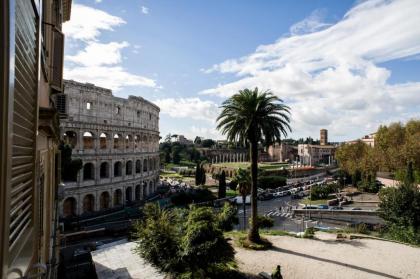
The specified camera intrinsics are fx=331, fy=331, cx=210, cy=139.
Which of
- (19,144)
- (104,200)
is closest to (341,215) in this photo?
(104,200)

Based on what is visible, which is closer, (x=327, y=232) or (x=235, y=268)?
(x=235, y=268)

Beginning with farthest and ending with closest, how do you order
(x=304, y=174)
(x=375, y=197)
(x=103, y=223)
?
1. (x=304, y=174)
2. (x=375, y=197)
3. (x=103, y=223)

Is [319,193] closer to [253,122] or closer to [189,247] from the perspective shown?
[253,122]

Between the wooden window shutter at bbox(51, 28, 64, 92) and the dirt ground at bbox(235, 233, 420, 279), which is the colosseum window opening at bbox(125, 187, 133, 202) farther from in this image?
the wooden window shutter at bbox(51, 28, 64, 92)

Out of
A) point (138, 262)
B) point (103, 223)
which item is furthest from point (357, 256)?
point (103, 223)

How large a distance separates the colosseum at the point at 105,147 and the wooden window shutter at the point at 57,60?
33.4 m

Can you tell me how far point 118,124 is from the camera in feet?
159

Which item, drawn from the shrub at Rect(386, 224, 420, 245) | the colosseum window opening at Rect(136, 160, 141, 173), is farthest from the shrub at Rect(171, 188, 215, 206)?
the shrub at Rect(386, 224, 420, 245)

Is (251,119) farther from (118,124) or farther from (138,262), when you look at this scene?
(118,124)

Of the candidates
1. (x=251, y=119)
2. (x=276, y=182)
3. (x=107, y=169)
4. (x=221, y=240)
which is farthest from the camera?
(x=276, y=182)

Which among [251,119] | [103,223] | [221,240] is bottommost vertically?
[103,223]

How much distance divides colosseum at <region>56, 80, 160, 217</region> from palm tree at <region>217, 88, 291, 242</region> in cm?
2291

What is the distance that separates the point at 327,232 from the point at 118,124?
31909 millimetres

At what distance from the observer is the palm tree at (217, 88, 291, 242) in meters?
26.2
